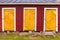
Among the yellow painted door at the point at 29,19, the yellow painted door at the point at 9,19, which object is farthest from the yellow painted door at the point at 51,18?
the yellow painted door at the point at 9,19

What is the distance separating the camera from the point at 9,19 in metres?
21.5

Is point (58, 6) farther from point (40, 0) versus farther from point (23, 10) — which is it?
point (23, 10)

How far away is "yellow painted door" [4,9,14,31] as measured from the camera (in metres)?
21.5

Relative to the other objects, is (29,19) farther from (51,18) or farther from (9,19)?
(51,18)

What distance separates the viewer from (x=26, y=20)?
70.5 feet

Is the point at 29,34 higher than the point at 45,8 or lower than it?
lower

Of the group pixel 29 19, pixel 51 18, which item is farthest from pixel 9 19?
pixel 51 18

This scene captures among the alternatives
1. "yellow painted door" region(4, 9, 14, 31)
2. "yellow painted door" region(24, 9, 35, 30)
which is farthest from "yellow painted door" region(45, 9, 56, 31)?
"yellow painted door" region(4, 9, 14, 31)

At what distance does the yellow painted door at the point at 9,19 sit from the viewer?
21.5 meters

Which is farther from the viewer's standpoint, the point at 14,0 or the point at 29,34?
the point at 14,0

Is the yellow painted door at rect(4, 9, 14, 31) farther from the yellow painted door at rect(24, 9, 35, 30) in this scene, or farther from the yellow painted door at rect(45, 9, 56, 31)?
the yellow painted door at rect(45, 9, 56, 31)

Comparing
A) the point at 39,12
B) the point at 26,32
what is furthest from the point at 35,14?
the point at 26,32

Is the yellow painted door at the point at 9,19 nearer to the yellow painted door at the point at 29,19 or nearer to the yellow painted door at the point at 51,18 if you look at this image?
the yellow painted door at the point at 29,19

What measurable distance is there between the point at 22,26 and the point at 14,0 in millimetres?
2408
